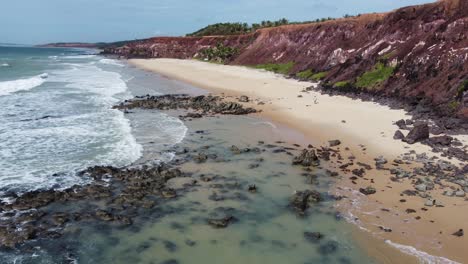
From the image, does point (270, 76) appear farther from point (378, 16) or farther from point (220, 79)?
point (378, 16)

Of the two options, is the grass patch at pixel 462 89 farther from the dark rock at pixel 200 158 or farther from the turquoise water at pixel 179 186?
the dark rock at pixel 200 158

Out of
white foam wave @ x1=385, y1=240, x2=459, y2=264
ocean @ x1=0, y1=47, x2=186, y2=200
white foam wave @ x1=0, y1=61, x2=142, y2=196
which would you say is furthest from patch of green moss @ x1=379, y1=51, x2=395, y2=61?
white foam wave @ x1=385, y1=240, x2=459, y2=264

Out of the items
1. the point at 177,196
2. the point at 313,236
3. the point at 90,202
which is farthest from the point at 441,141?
the point at 90,202

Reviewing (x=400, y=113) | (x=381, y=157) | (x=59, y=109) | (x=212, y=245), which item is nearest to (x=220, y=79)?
(x=59, y=109)

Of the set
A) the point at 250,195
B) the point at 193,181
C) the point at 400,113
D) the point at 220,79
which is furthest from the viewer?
the point at 220,79

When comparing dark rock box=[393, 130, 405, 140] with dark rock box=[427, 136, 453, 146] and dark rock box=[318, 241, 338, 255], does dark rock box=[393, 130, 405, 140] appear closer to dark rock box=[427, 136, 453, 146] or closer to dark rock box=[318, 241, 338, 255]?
dark rock box=[427, 136, 453, 146]

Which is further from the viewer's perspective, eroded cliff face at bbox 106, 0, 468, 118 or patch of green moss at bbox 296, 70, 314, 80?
patch of green moss at bbox 296, 70, 314, 80
